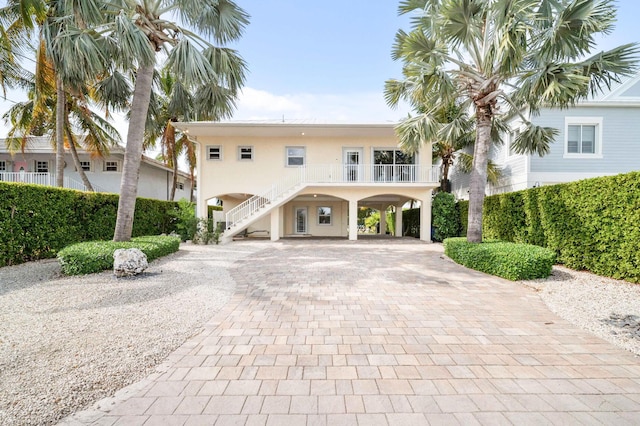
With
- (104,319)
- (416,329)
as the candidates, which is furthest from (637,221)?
(104,319)

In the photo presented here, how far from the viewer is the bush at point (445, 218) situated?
48.5ft

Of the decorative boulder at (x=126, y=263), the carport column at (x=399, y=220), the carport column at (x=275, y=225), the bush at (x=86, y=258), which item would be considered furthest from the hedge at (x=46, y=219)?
the carport column at (x=399, y=220)

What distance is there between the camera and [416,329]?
386 centimetres

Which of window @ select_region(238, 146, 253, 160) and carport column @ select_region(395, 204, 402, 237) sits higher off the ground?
window @ select_region(238, 146, 253, 160)

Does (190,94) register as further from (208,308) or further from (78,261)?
(208,308)

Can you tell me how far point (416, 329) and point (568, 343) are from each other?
1.84 metres

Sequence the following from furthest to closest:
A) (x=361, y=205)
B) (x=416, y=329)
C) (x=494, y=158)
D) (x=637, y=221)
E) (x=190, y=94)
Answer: (x=361, y=205), (x=494, y=158), (x=190, y=94), (x=637, y=221), (x=416, y=329)

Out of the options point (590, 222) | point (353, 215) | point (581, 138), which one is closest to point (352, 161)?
point (353, 215)

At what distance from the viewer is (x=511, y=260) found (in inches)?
256

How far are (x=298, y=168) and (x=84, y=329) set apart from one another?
12.9 metres

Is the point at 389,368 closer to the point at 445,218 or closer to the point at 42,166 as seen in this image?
the point at 445,218

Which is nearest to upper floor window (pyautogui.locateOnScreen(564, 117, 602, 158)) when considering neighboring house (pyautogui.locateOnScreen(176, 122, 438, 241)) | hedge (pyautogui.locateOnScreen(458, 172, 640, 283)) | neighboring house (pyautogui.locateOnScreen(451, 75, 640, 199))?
neighboring house (pyautogui.locateOnScreen(451, 75, 640, 199))

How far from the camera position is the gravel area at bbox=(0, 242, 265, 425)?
2438 millimetres

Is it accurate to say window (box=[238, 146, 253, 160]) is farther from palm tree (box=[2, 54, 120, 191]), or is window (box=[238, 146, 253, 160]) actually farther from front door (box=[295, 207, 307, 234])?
palm tree (box=[2, 54, 120, 191])
